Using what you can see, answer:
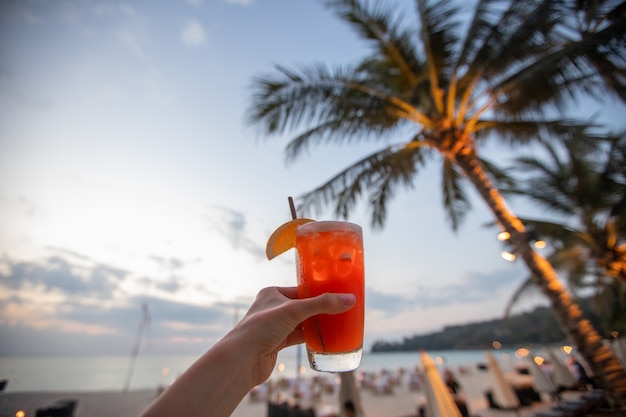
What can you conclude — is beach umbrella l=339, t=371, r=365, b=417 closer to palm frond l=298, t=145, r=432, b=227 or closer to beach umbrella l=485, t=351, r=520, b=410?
palm frond l=298, t=145, r=432, b=227

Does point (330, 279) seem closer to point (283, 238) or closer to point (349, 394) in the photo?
point (283, 238)

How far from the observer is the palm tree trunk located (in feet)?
10.5

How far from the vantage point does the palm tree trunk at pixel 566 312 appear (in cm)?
321

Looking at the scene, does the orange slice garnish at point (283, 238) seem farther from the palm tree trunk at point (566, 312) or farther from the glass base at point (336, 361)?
the palm tree trunk at point (566, 312)

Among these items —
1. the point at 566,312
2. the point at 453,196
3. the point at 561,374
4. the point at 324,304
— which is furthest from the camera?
the point at 561,374

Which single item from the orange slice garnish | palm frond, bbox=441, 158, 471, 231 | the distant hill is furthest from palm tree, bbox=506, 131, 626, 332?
the distant hill

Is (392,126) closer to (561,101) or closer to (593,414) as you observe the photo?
(561,101)

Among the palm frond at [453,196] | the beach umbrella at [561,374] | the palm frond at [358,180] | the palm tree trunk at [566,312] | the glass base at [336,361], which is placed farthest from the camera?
the beach umbrella at [561,374]

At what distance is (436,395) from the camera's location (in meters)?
5.18

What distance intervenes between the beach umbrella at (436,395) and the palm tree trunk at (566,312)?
7.29 feet

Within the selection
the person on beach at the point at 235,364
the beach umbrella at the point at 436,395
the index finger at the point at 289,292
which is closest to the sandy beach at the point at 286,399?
the person on beach at the point at 235,364

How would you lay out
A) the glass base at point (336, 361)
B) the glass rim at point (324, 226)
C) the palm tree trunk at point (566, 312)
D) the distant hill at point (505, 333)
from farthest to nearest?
the distant hill at point (505, 333)
the palm tree trunk at point (566, 312)
the glass rim at point (324, 226)
the glass base at point (336, 361)

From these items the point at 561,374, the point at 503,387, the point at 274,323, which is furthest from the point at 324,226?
the point at 561,374

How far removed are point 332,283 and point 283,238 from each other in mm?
294
